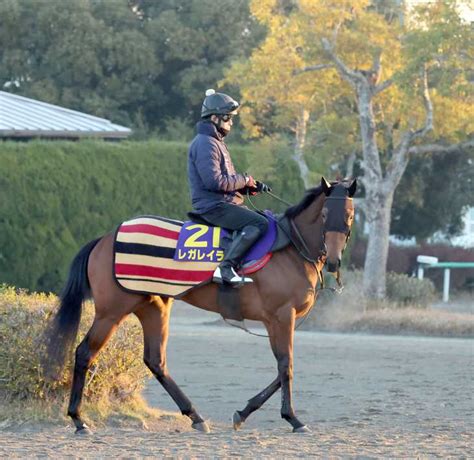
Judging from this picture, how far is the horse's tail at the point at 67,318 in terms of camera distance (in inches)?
378

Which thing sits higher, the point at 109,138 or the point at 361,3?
the point at 361,3

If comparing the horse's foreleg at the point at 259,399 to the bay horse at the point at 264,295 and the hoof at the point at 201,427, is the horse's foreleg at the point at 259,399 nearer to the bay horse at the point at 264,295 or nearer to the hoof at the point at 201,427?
the bay horse at the point at 264,295

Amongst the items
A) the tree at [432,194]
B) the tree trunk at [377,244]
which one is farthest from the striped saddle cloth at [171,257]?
the tree at [432,194]

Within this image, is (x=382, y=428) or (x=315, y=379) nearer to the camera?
(x=382, y=428)

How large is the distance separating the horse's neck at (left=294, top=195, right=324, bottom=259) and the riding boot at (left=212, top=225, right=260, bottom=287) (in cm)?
41

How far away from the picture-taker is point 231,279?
9367 mm

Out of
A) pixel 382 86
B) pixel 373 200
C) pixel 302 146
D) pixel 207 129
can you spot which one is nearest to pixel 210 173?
pixel 207 129

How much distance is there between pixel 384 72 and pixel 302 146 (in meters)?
2.70

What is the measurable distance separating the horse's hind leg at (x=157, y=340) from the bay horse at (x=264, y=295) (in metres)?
0.01

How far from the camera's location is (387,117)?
24.5m

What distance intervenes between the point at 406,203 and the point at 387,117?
735 centimetres

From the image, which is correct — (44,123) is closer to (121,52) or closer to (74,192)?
(74,192)

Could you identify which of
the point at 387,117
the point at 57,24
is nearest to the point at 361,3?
the point at 387,117

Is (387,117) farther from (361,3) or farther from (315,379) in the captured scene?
(315,379)
